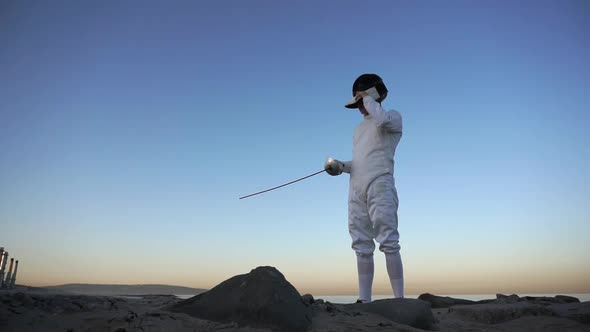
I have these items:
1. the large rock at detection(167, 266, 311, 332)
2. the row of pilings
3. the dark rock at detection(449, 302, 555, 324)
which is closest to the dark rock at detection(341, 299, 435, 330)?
the large rock at detection(167, 266, 311, 332)

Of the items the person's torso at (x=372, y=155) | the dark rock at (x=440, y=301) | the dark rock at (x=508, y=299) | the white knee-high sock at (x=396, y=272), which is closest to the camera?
the white knee-high sock at (x=396, y=272)

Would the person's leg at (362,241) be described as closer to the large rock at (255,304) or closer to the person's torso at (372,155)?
the person's torso at (372,155)

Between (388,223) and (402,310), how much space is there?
1316 mm

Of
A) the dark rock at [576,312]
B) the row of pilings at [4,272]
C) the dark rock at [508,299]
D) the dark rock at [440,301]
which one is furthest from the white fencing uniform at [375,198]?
the row of pilings at [4,272]

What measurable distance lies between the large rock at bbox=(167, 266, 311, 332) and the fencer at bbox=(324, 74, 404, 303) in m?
1.85

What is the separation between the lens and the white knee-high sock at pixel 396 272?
14.3ft

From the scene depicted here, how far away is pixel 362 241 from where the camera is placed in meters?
4.73

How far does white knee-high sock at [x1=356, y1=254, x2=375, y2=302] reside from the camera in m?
4.60

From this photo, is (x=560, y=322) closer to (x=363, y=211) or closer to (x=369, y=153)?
(x=363, y=211)

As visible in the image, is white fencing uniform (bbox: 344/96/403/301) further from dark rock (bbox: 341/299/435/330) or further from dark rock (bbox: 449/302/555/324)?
dark rock (bbox: 341/299/435/330)

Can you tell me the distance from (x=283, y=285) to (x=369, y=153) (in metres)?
2.50

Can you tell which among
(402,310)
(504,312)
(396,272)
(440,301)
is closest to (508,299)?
(440,301)

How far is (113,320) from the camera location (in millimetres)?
2350

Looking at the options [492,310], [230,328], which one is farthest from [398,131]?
[230,328]
